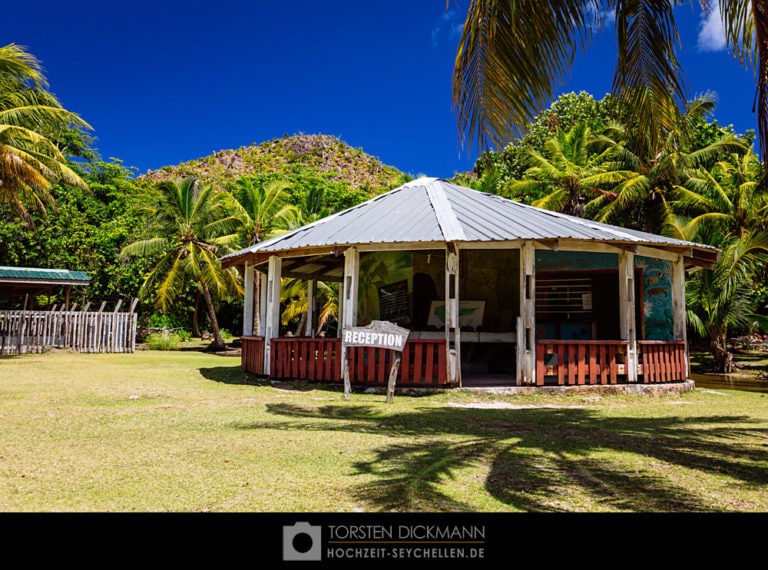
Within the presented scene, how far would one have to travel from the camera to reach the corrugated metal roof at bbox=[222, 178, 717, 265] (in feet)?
33.2

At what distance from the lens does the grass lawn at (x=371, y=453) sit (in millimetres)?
3701

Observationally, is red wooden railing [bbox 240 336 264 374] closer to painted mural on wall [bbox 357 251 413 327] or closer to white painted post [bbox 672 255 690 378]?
painted mural on wall [bbox 357 251 413 327]

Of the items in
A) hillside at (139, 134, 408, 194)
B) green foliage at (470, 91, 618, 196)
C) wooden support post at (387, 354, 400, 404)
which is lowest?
wooden support post at (387, 354, 400, 404)

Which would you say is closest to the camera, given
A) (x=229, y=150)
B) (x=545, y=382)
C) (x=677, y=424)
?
(x=677, y=424)

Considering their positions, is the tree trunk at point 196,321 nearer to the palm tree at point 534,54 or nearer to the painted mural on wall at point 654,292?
the painted mural on wall at point 654,292

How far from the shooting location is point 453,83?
6301 millimetres

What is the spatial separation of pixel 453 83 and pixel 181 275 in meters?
21.5

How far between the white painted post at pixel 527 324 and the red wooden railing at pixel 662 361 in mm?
2286

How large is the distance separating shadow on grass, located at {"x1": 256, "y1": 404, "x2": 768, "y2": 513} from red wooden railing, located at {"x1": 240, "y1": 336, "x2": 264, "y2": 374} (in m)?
4.23

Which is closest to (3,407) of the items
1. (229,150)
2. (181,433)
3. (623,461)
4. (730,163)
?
(181,433)

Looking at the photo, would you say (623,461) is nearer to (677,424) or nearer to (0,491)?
(677,424)

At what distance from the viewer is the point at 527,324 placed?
10172mm
